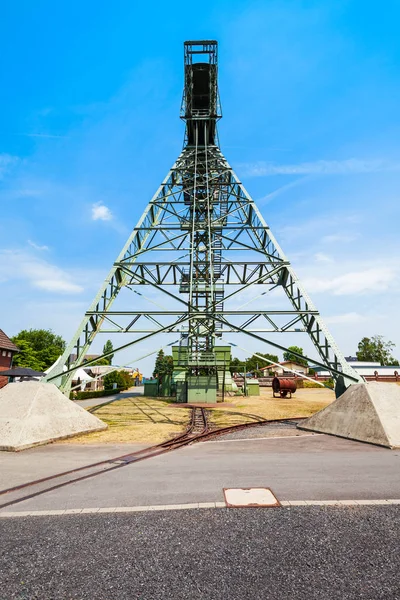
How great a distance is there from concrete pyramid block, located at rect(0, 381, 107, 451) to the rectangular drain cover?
6112 mm

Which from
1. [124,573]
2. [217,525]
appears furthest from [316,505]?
[124,573]

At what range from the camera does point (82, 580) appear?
2.87m

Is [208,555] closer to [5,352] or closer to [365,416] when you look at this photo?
[365,416]

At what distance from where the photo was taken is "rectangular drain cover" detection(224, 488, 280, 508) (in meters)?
4.41

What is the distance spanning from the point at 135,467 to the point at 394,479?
485 centimetres

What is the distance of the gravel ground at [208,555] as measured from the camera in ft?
8.93

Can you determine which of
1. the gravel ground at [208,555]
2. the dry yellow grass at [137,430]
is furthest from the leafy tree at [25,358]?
the gravel ground at [208,555]

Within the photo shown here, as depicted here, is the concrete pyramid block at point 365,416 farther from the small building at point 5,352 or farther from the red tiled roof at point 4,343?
the red tiled roof at point 4,343

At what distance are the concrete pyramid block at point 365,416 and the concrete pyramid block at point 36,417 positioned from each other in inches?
301

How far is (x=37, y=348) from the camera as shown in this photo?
7575 cm

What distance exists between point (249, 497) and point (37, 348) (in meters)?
82.1

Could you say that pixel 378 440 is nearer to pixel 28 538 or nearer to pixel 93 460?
pixel 93 460

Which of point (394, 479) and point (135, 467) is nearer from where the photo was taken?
point (394, 479)

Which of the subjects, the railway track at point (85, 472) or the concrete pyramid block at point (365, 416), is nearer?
the railway track at point (85, 472)
